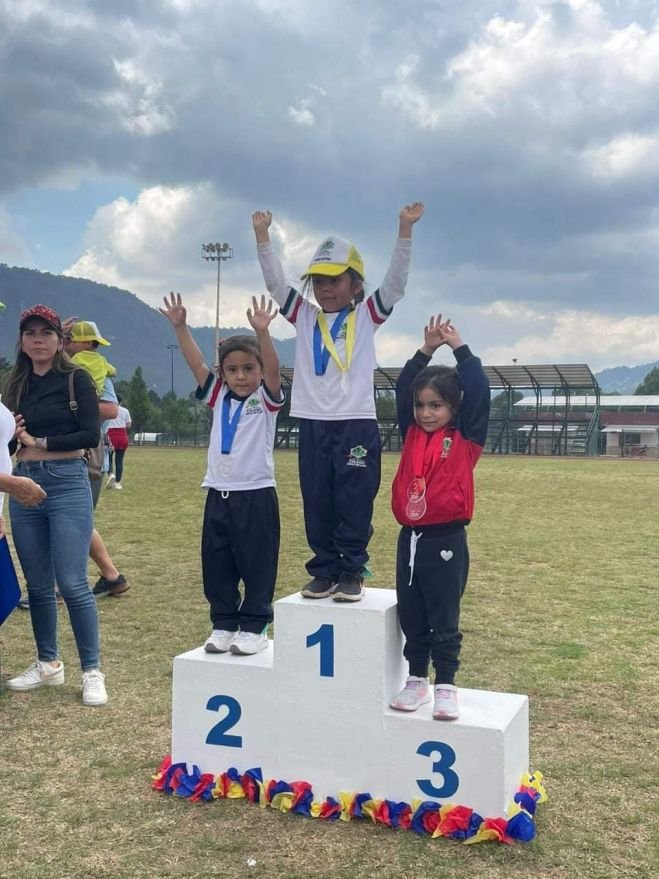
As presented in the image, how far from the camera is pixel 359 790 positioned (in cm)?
317

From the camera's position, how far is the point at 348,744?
3188 millimetres

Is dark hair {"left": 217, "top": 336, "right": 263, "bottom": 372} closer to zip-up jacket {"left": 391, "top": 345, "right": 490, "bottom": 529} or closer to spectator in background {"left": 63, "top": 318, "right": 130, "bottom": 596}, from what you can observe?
zip-up jacket {"left": 391, "top": 345, "right": 490, "bottom": 529}

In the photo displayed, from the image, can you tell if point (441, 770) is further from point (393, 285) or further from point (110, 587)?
point (110, 587)

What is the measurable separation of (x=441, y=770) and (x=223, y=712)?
0.94m

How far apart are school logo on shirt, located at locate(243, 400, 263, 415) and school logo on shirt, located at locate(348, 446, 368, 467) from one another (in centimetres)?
49

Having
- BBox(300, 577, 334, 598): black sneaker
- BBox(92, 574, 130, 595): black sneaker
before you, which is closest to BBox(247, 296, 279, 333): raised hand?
BBox(300, 577, 334, 598): black sneaker

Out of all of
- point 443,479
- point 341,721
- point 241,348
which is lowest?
point 341,721

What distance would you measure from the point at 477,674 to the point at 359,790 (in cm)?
171

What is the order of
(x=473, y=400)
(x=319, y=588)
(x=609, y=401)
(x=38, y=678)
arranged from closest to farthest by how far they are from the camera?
(x=473, y=400), (x=319, y=588), (x=38, y=678), (x=609, y=401)

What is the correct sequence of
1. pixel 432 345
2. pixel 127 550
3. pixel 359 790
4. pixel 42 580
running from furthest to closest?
pixel 127 550
pixel 42 580
pixel 432 345
pixel 359 790

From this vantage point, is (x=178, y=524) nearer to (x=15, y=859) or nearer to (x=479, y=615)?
(x=479, y=615)

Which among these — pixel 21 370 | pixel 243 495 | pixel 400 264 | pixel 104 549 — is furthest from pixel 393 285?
pixel 104 549

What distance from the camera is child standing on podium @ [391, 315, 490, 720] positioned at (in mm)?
3209

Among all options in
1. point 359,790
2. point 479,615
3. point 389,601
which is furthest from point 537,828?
point 479,615
